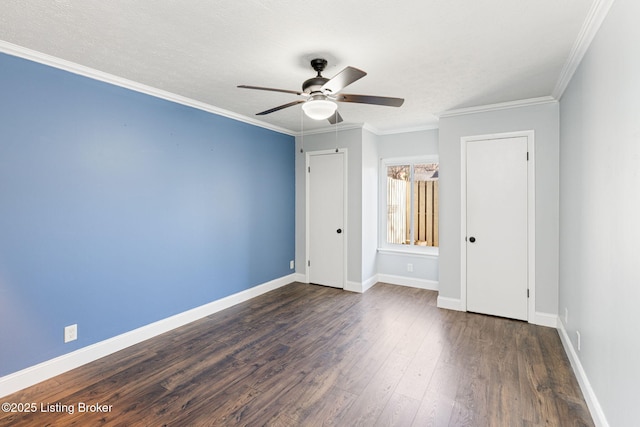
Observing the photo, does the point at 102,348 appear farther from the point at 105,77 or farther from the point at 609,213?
the point at 609,213

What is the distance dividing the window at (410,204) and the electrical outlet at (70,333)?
422cm

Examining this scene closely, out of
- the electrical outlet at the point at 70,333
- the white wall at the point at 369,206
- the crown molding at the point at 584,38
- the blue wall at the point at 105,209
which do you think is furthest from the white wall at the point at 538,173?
the electrical outlet at the point at 70,333

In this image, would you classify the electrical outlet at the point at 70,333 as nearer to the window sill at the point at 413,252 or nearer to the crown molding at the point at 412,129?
the window sill at the point at 413,252

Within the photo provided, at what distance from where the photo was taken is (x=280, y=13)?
1.92 metres

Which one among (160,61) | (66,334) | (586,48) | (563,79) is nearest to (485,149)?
(563,79)

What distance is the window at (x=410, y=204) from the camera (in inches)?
201

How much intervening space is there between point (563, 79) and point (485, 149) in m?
1.06

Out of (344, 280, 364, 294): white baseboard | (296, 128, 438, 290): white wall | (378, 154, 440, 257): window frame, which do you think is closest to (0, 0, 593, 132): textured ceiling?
(296, 128, 438, 290): white wall

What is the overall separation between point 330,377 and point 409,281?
9.49 ft

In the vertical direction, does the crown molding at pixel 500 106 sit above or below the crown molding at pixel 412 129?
below

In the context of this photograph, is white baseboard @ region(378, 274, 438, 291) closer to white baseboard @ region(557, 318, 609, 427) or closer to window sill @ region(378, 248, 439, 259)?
window sill @ region(378, 248, 439, 259)

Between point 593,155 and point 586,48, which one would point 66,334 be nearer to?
point 593,155

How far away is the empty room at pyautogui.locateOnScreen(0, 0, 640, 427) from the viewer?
194cm

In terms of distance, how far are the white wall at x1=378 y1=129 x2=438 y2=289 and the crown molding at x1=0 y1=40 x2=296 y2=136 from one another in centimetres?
234
